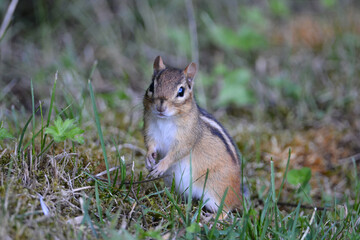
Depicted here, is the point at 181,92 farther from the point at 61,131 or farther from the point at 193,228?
the point at 193,228

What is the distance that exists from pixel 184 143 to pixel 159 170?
11.6 inches

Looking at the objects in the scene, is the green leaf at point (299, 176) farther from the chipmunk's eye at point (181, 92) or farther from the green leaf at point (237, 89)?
the green leaf at point (237, 89)

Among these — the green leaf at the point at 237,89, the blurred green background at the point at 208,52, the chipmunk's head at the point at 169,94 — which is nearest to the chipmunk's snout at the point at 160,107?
the chipmunk's head at the point at 169,94

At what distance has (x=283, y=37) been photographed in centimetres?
663

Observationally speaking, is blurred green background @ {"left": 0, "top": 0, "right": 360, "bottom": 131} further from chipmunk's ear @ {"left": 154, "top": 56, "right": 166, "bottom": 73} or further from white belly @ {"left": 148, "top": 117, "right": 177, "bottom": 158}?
white belly @ {"left": 148, "top": 117, "right": 177, "bottom": 158}

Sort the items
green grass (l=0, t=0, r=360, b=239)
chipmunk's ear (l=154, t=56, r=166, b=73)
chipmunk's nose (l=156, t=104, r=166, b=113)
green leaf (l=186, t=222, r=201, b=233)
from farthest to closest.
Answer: chipmunk's ear (l=154, t=56, r=166, b=73), chipmunk's nose (l=156, t=104, r=166, b=113), green grass (l=0, t=0, r=360, b=239), green leaf (l=186, t=222, r=201, b=233)

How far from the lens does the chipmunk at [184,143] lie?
126 inches

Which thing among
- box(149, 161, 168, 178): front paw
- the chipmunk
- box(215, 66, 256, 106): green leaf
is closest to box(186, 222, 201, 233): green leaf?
the chipmunk

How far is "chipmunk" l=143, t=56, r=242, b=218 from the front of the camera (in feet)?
10.5

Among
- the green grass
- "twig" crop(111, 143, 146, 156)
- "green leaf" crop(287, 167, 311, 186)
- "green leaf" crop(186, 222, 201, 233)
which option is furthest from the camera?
"twig" crop(111, 143, 146, 156)

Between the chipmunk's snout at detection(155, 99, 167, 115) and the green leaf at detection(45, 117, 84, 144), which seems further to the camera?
the chipmunk's snout at detection(155, 99, 167, 115)

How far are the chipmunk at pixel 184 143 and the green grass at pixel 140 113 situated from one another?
16 centimetres

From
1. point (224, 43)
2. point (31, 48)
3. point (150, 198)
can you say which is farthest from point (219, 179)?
point (31, 48)

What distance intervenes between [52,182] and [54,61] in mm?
3290
